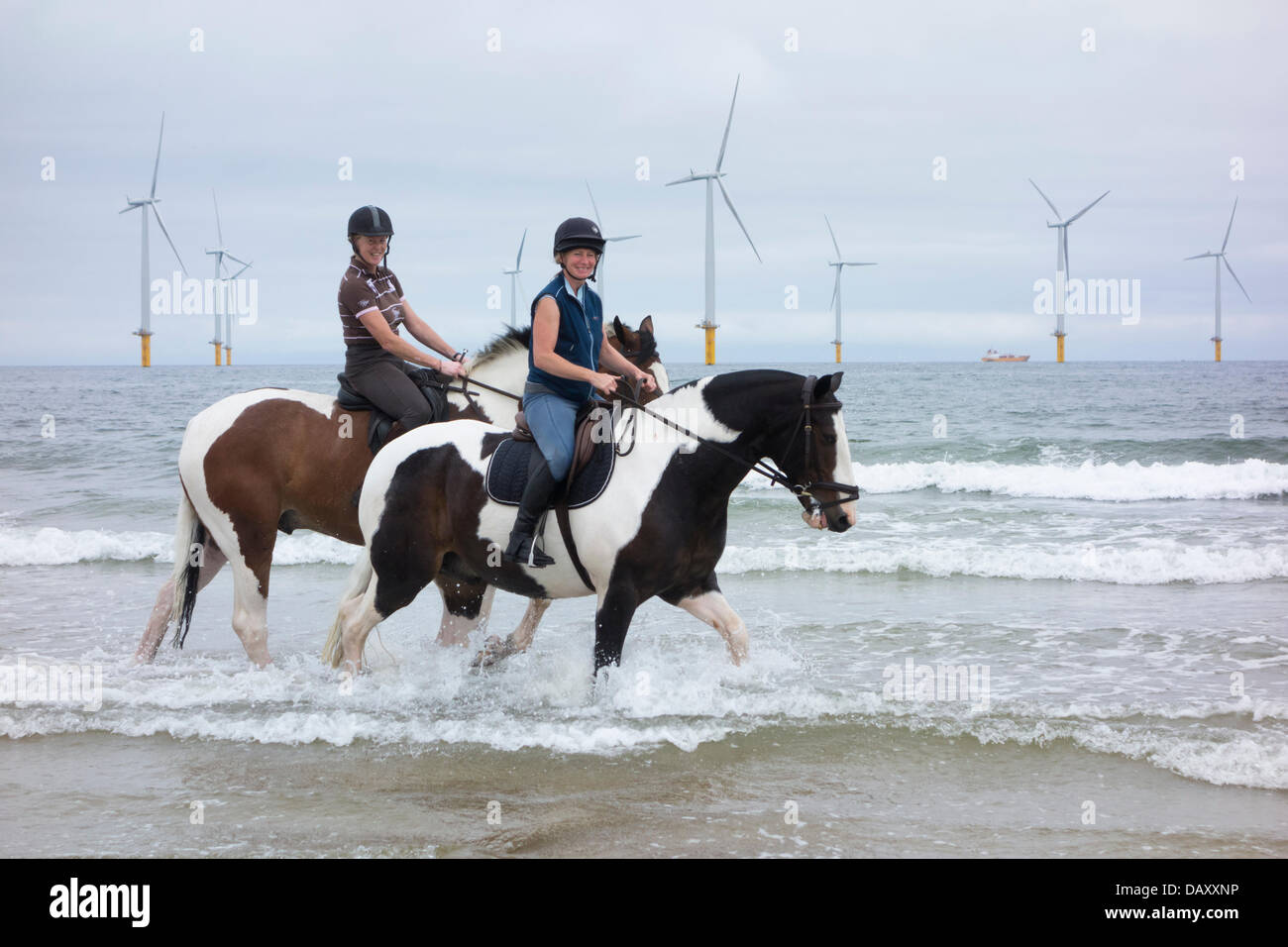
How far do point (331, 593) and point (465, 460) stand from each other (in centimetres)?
573

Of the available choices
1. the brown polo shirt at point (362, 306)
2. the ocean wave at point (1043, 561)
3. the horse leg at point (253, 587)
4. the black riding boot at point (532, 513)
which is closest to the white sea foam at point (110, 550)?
the ocean wave at point (1043, 561)

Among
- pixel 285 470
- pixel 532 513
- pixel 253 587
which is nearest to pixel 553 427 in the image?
pixel 532 513

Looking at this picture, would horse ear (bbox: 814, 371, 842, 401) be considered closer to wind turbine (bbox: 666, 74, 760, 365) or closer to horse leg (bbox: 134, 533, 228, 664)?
horse leg (bbox: 134, 533, 228, 664)

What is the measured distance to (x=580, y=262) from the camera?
566cm

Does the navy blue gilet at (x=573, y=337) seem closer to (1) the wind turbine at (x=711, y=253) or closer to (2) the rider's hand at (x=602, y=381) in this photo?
(2) the rider's hand at (x=602, y=381)

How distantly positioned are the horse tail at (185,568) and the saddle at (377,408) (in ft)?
4.66

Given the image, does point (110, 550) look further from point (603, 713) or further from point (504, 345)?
point (603, 713)

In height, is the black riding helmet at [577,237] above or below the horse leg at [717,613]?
above

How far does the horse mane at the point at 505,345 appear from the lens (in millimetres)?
6914

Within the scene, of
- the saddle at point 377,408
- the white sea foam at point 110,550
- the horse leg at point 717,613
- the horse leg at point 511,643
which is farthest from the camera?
the white sea foam at point 110,550

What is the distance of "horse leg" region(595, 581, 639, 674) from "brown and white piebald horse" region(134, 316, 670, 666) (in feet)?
4.53

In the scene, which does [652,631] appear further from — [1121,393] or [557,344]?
[1121,393]

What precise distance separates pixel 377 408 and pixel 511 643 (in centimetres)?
186

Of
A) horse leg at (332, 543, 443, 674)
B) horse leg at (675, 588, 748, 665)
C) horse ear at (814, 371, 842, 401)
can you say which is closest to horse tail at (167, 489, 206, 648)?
horse leg at (332, 543, 443, 674)
